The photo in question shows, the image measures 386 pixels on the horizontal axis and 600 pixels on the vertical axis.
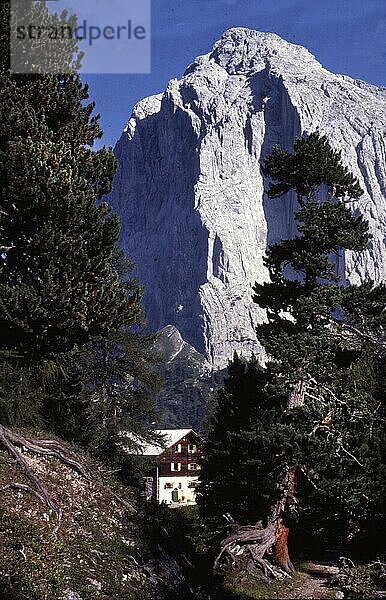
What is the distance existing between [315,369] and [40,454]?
416 inches

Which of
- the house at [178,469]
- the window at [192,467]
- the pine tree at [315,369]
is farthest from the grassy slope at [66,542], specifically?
the house at [178,469]

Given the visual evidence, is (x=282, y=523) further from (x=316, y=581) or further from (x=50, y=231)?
(x=50, y=231)

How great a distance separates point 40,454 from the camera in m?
14.1

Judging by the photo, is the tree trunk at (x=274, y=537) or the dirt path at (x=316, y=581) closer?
the dirt path at (x=316, y=581)

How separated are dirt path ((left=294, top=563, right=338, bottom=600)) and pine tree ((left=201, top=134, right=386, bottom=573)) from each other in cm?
114

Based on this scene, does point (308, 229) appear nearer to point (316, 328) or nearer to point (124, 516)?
point (316, 328)

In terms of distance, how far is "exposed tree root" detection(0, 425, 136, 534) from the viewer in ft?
39.1

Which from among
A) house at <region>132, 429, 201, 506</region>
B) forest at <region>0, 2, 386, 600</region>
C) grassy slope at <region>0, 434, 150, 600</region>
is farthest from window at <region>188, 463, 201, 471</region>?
grassy slope at <region>0, 434, 150, 600</region>

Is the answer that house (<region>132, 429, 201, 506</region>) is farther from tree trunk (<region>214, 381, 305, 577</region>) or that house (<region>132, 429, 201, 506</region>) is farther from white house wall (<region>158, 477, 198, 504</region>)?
tree trunk (<region>214, 381, 305, 577</region>)

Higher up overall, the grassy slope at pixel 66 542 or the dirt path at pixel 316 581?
the grassy slope at pixel 66 542

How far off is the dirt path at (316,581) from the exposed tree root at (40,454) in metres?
7.27

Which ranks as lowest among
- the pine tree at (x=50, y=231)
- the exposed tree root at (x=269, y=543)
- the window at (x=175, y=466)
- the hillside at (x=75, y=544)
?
the window at (x=175, y=466)

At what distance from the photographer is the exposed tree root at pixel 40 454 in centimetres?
1193

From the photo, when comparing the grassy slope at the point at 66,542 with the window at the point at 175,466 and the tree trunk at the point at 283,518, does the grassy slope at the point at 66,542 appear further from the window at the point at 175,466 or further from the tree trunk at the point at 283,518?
the window at the point at 175,466
